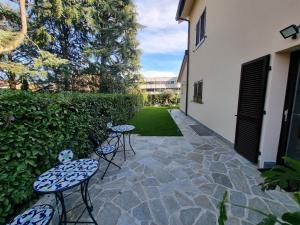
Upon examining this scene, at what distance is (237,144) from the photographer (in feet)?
13.3

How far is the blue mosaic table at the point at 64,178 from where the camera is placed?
1.57 meters

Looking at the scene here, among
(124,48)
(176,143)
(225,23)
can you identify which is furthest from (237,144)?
(124,48)

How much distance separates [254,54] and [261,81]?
0.72 metres

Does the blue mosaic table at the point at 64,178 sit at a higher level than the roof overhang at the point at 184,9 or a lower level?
lower

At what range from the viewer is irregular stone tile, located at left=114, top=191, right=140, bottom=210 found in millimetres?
2234

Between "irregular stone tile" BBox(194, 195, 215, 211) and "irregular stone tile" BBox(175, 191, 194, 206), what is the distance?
0.10 m

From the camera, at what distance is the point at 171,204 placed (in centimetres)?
226

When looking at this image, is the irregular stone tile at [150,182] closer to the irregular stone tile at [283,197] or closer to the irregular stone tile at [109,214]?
the irregular stone tile at [109,214]

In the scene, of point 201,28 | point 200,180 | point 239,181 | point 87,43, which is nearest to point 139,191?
point 200,180

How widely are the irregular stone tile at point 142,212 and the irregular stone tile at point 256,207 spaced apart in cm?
126

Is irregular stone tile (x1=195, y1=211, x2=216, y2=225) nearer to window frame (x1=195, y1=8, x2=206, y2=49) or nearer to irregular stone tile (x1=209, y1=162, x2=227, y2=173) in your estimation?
irregular stone tile (x1=209, y1=162, x2=227, y2=173)

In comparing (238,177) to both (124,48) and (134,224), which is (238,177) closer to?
(134,224)

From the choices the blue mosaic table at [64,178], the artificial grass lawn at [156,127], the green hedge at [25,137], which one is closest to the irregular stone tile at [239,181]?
the blue mosaic table at [64,178]

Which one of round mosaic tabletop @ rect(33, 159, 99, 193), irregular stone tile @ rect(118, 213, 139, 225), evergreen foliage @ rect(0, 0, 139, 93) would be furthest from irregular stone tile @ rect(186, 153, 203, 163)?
evergreen foliage @ rect(0, 0, 139, 93)
